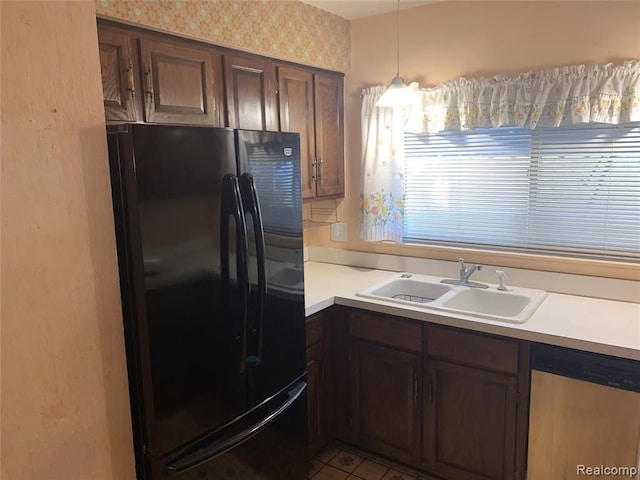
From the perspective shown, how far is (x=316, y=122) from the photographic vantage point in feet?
8.90

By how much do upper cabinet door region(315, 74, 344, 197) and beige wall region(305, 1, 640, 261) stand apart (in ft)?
0.29

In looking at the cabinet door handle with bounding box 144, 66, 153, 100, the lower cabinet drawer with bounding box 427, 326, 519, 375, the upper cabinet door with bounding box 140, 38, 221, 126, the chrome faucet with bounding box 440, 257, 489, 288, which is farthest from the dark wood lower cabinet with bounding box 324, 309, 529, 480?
the cabinet door handle with bounding box 144, 66, 153, 100

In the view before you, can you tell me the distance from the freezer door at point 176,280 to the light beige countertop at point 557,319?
736 mm

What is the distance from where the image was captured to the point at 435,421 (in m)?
2.24

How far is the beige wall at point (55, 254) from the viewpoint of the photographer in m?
1.02

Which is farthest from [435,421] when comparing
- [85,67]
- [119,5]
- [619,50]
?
[119,5]

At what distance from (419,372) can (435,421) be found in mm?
241

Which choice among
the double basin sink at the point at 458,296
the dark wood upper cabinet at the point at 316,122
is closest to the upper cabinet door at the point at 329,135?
the dark wood upper cabinet at the point at 316,122

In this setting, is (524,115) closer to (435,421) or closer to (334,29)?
(334,29)

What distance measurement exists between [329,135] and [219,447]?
6.07 ft

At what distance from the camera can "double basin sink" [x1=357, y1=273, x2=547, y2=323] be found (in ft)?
7.49

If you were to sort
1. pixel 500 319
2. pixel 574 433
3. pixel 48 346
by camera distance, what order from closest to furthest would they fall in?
pixel 48 346
pixel 574 433
pixel 500 319

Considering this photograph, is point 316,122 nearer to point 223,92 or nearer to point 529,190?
point 223,92

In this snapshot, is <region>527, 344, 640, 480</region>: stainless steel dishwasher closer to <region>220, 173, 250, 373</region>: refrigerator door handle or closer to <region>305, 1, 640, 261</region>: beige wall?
<region>305, 1, 640, 261</region>: beige wall
